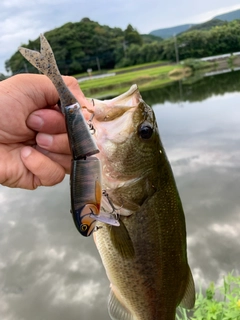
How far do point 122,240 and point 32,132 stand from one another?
0.81 metres

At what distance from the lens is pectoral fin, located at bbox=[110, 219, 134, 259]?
170 centimetres

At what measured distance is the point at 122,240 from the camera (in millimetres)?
1715

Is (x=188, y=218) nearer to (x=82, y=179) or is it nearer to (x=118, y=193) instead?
(x=118, y=193)

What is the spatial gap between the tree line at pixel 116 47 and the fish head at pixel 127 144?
4934 cm

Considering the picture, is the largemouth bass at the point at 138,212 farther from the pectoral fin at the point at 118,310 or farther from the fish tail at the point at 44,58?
the fish tail at the point at 44,58

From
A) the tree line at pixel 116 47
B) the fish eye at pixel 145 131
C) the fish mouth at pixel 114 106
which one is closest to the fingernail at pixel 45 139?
the fish mouth at pixel 114 106

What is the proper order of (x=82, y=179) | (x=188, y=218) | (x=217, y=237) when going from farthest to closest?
(x=188, y=218), (x=217, y=237), (x=82, y=179)

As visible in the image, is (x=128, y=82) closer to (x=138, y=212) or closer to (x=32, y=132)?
(x=32, y=132)

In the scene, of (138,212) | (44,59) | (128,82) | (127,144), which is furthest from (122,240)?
(128,82)

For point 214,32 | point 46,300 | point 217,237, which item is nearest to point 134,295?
point 46,300

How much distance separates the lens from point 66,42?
5269 cm

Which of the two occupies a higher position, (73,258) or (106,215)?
(106,215)

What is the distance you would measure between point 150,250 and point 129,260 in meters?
0.13

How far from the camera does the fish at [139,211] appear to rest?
1.65m
